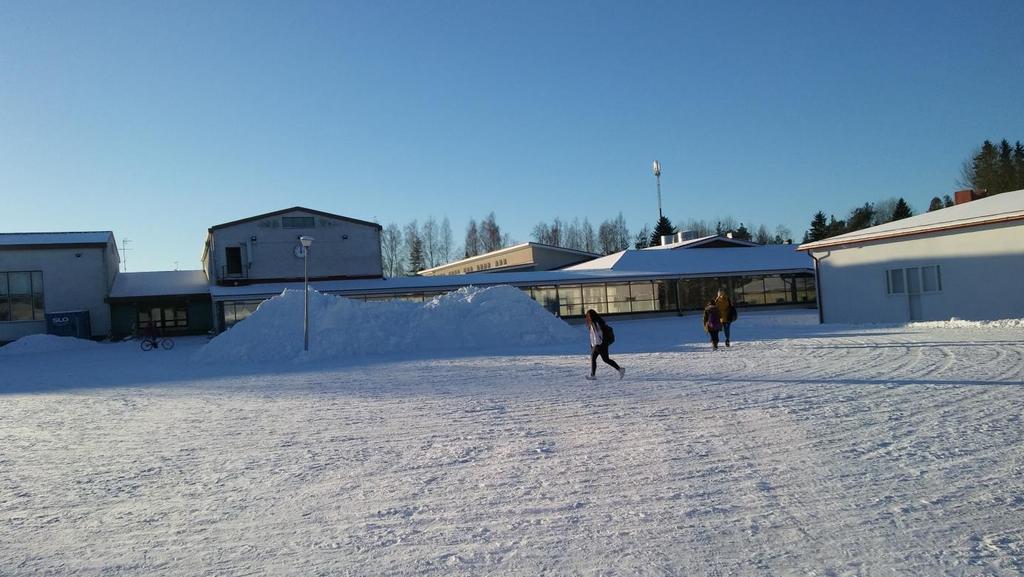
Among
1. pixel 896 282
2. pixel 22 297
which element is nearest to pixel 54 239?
pixel 22 297

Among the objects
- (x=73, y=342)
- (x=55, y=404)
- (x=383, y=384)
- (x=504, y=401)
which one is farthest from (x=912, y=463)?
(x=73, y=342)

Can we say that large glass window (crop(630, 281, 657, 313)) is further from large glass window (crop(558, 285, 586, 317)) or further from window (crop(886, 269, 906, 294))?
window (crop(886, 269, 906, 294))

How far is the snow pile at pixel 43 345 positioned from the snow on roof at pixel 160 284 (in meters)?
4.96

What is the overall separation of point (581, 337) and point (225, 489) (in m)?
17.9

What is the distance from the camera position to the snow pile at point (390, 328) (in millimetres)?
20766

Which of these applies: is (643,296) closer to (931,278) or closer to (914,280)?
(914,280)

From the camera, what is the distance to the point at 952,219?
73.5 feet

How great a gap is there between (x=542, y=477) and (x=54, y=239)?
1576 inches

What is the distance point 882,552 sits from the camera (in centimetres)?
432

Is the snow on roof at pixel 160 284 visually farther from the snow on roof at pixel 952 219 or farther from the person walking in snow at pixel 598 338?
the snow on roof at pixel 952 219

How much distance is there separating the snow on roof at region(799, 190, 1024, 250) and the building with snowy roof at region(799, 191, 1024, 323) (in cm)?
3

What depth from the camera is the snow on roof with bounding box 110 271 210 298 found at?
38344mm

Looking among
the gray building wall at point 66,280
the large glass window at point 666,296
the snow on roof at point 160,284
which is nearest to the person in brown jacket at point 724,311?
the large glass window at point 666,296

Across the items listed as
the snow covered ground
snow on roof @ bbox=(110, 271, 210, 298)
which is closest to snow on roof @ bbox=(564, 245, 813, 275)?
snow on roof @ bbox=(110, 271, 210, 298)
